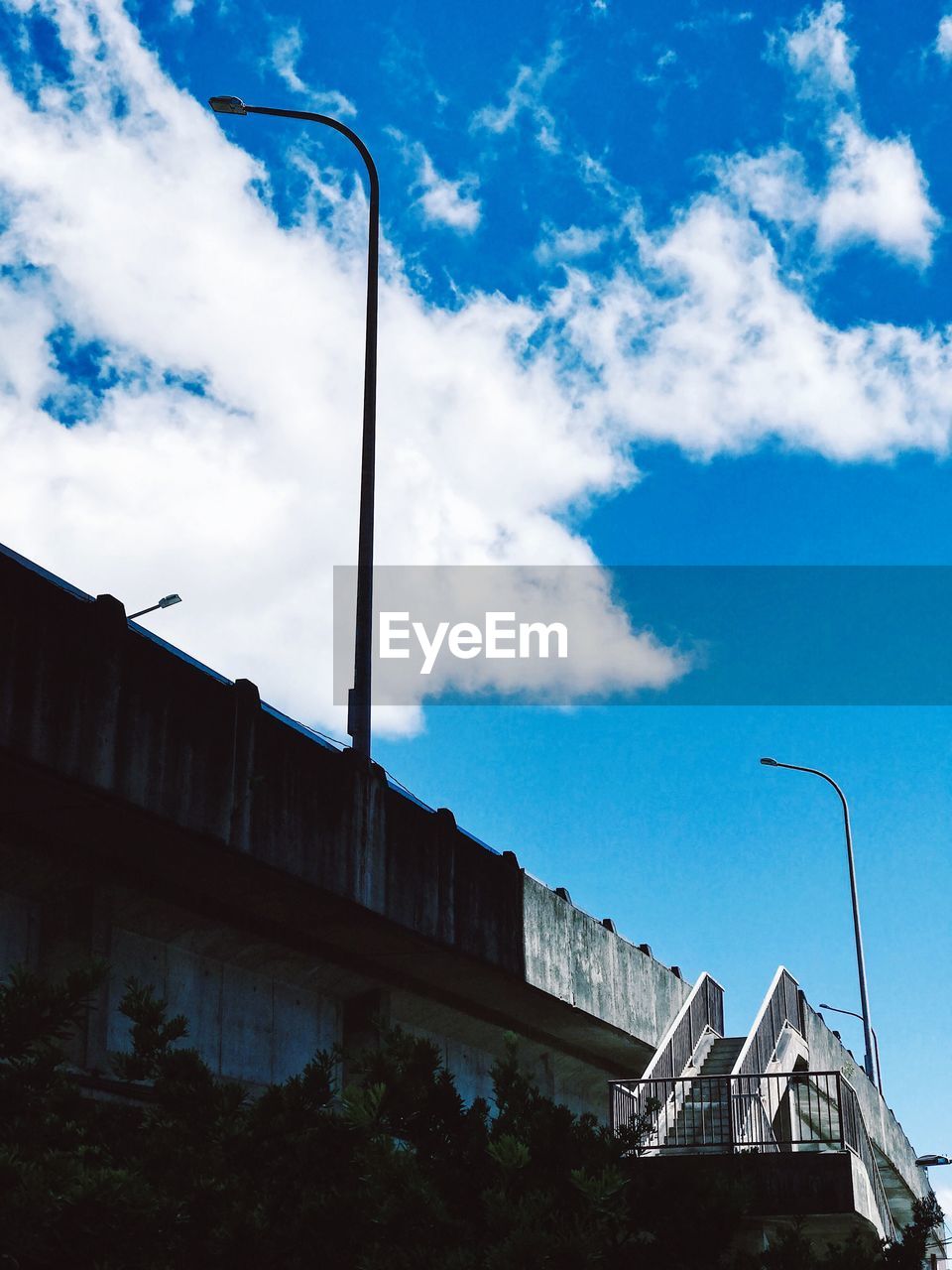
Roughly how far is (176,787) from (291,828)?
81.6 inches

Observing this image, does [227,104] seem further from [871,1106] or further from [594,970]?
[871,1106]

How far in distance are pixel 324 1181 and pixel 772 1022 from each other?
15.6 m

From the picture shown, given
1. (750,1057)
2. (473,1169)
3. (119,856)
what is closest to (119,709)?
(119,856)

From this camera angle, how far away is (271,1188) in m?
8.59

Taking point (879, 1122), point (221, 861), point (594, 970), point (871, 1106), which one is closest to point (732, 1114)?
point (594, 970)

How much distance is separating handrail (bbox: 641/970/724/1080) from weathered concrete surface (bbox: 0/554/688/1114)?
2.07m

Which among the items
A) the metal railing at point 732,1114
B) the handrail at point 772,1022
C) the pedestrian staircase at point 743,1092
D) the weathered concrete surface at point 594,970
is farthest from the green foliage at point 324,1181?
the weathered concrete surface at point 594,970

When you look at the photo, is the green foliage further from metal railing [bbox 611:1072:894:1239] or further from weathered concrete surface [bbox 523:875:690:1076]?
weathered concrete surface [bbox 523:875:690:1076]

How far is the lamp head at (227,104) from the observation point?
1953 cm

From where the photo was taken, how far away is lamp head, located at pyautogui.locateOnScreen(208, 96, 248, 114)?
19.5 meters

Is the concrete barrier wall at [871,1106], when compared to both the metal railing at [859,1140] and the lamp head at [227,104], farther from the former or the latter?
the lamp head at [227,104]

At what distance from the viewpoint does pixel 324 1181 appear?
8703mm

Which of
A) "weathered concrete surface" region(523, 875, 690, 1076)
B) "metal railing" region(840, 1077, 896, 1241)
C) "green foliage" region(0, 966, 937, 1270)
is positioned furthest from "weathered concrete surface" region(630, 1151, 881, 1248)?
"green foliage" region(0, 966, 937, 1270)

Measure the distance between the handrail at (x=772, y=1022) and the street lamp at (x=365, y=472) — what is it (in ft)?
23.7
